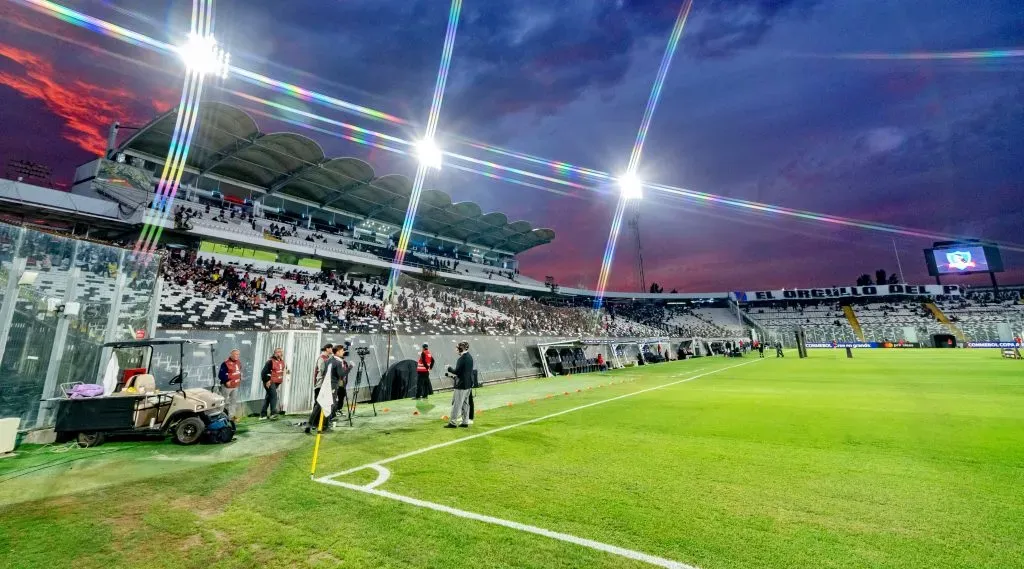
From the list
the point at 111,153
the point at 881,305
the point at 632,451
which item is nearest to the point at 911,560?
the point at 632,451

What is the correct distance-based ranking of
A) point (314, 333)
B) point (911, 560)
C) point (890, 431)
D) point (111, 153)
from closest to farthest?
1. point (911, 560)
2. point (890, 431)
3. point (314, 333)
4. point (111, 153)

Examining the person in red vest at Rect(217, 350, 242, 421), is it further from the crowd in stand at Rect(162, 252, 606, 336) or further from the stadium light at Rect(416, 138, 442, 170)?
the stadium light at Rect(416, 138, 442, 170)

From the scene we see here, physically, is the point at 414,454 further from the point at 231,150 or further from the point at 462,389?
the point at 231,150

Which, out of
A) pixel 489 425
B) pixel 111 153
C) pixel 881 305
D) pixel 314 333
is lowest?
pixel 489 425

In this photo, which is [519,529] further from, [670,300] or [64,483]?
[670,300]

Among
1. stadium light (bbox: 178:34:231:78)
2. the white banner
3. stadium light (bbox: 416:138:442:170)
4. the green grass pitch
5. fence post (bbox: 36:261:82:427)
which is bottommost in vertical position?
the green grass pitch

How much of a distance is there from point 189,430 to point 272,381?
2.92 metres

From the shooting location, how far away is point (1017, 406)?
362 inches

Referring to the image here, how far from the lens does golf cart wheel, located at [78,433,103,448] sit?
23.0 feet

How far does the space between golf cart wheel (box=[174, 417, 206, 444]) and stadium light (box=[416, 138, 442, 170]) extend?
104 feet

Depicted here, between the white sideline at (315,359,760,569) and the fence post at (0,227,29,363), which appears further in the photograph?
the fence post at (0,227,29,363)

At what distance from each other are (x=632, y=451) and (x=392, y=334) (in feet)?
39.2

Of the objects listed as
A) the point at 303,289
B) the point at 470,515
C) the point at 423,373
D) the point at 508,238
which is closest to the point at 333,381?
the point at 423,373

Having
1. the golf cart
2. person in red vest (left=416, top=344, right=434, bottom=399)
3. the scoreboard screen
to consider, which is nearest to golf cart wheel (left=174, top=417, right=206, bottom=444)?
the golf cart
